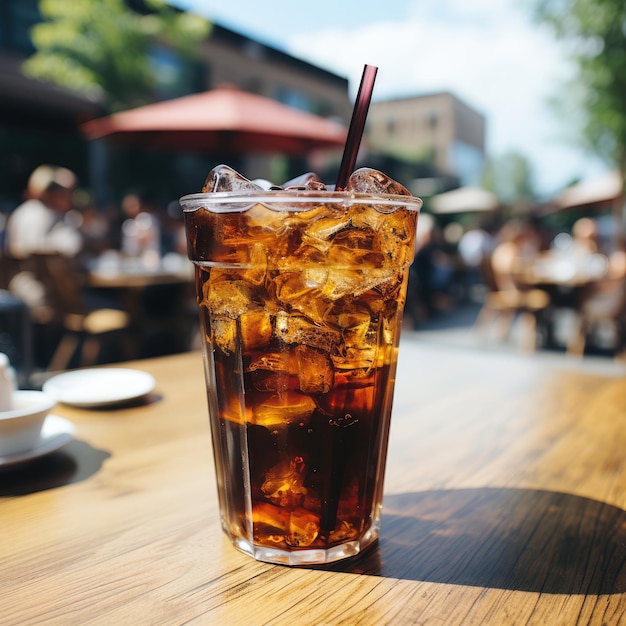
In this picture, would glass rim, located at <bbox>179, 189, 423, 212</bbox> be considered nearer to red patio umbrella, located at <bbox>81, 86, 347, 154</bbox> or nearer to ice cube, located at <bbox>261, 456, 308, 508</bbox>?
ice cube, located at <bbox>261, 456, 308, 508</bbox>

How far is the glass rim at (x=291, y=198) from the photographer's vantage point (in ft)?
1.65

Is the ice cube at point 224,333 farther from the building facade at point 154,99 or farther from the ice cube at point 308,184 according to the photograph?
the building facade at point 154,99

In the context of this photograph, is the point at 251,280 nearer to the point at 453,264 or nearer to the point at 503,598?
the point at 503,598

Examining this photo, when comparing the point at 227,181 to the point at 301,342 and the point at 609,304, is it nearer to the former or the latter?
the point at 301,342

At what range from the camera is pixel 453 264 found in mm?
10625

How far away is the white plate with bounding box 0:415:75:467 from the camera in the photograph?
2.27 feet

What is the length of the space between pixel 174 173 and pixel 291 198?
14.3m

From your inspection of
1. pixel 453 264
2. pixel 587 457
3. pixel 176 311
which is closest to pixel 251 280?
pixel 587 457

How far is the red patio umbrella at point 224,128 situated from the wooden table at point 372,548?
415cm

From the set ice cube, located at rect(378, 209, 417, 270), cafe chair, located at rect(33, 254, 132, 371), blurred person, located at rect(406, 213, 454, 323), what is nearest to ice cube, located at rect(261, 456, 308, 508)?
ice cube, located at rect(378, 209, 417, 270)

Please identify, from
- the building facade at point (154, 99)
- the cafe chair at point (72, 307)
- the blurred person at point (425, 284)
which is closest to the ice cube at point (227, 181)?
the cafe chair at point (72, 307)

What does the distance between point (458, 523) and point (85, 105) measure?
7.53 metres

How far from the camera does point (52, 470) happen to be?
28.7 inches

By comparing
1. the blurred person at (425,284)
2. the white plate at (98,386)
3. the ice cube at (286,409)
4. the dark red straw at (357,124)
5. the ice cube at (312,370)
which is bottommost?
the blurred person at (425,284)
